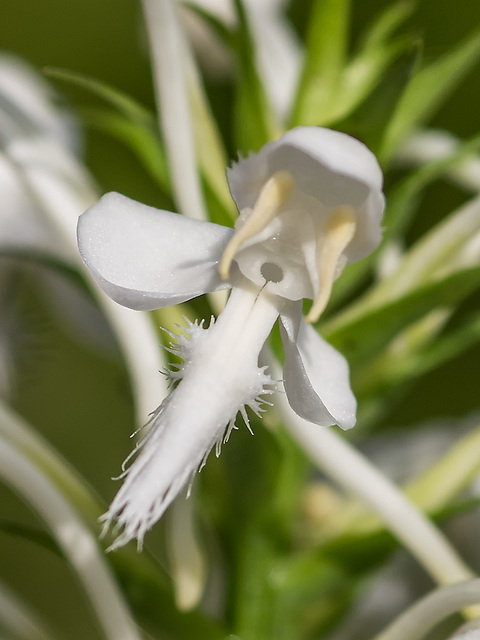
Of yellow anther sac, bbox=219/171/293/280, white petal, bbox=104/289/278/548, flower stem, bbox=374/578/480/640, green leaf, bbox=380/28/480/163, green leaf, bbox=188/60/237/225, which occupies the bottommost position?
flower stem, bbox=374/578/480/640

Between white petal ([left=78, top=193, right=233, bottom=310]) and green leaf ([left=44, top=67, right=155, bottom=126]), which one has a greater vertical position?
green leaf ([left=44, top=67, right=155, bottom=126])

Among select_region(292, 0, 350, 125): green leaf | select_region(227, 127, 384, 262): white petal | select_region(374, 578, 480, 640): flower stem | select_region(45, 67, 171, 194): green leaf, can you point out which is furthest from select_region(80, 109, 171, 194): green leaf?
select_region(374, 578, 480, 640): flower stem

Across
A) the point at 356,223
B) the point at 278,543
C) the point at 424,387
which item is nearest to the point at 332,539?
the point at 278,543

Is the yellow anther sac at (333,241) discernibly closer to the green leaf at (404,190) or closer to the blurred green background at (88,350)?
the green leaf at (404,190)

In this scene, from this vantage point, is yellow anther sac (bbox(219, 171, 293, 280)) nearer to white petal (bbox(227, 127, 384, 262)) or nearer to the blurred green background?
white petal (bbox(227, 127, 384, 262))

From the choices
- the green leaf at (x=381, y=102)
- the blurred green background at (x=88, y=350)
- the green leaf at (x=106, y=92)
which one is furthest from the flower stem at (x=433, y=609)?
the blurred green background at (x=88, y=350)

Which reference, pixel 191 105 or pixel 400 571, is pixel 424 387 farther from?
pixel 191 105

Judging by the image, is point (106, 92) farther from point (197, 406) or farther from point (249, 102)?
point (197, 406)
